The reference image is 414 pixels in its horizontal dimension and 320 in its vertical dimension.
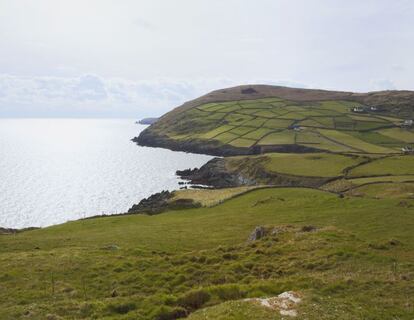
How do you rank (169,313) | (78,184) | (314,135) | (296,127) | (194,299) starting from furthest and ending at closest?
1. (296,127)
2. (314,135)
3. (78,184)
4. (194,299)
5. (169,313)

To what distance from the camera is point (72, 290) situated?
74.3 ft

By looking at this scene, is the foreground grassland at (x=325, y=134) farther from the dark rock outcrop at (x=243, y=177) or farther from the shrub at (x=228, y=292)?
the shrub at (x=228, y=292)

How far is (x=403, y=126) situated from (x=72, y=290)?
595 ft

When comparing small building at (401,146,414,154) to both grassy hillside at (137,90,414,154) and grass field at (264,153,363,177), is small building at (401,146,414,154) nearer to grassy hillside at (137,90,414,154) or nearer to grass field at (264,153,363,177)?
grassy hillside at (137,90,414,154)

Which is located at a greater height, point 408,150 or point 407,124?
point 407,124

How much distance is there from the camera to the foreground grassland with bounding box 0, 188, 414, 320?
18156 millimetres

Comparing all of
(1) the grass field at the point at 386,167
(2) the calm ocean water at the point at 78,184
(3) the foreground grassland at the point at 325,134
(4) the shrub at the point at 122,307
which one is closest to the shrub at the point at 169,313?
(4) the shrub at the point at 122,307

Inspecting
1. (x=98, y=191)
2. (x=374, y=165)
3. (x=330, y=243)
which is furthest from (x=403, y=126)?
(x=330, y=243)

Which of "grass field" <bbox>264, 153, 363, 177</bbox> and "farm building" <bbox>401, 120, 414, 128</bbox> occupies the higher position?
"farm building" <bbox>401, 120, 414, 128</bbox>

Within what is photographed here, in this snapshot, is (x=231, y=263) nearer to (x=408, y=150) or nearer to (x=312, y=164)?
(x=312, y=164)

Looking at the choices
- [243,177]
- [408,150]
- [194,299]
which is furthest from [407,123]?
[194,299]

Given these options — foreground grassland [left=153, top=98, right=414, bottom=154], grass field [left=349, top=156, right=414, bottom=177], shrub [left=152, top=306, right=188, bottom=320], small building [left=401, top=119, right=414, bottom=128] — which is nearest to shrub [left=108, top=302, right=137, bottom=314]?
shrub [left=152, top=306, right=188, bottom=320]

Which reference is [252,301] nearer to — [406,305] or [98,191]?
[406,305]

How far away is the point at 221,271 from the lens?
84.1 ft
